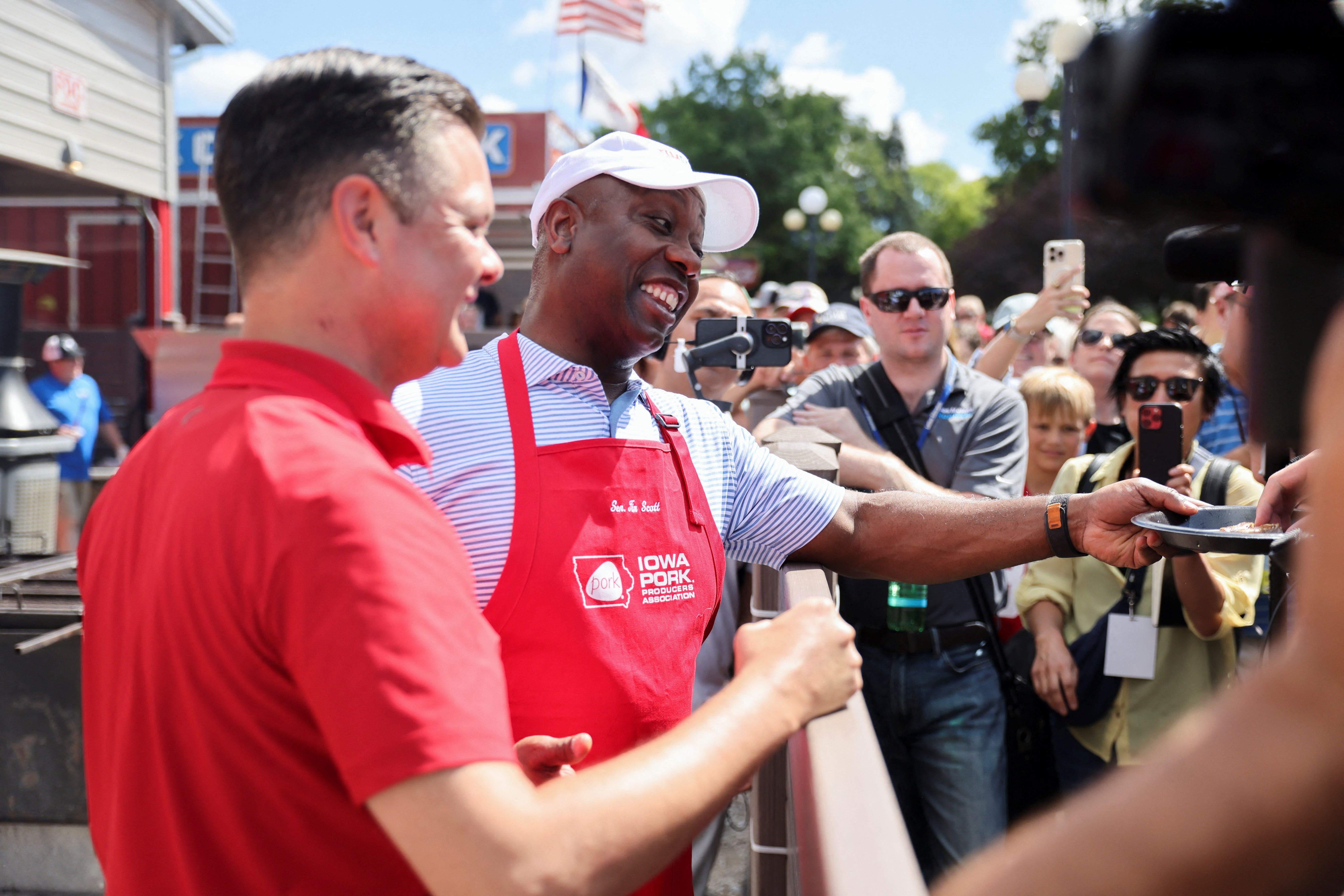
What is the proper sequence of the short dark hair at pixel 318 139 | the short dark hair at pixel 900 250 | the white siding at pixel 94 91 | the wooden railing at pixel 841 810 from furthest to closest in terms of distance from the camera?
1. the white siding at pixel 94 91
2. the short dark hair at pixel 900 250
3. the short dark hair at pixel 318 139
4. the wooden railing at pixel 841 810

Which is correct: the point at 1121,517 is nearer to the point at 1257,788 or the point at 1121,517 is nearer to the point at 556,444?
the point at 556,444

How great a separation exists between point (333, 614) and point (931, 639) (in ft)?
10.0

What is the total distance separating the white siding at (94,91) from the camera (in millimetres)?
10188

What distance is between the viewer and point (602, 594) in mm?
1837

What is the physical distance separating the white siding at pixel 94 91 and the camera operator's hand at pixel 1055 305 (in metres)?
9.76

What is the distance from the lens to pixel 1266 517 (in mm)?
2082

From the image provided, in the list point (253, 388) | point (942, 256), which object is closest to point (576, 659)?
point (253, 388)

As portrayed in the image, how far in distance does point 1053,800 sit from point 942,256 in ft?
7.19

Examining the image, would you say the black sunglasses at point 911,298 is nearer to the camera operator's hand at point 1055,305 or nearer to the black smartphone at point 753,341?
the black smartphone at point 753,341

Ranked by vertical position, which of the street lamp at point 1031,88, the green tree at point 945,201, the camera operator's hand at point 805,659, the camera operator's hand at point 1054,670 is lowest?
the camera operator's hand at point 1054,670

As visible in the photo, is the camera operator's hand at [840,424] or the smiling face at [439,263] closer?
the smiling face at [439,263]

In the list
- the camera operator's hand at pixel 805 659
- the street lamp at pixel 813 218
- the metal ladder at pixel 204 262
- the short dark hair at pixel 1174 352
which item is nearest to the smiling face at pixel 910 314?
the short dark hair at pixel 1174 352

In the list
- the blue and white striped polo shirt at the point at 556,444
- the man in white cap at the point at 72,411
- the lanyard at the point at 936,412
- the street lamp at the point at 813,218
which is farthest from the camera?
the street lamp at the point at 813,218

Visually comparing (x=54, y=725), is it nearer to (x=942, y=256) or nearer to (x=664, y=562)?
(x=664, y=562)
